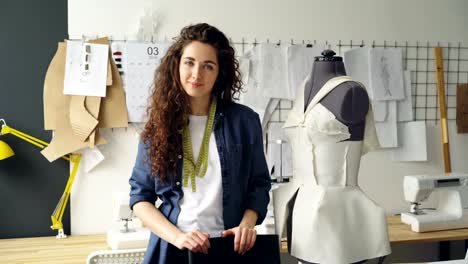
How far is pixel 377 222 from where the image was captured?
4.70 feet

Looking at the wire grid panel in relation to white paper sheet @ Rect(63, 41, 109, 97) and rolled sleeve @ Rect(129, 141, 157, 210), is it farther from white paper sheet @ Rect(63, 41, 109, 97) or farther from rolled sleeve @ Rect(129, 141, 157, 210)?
rolled sleeve @ Rect(129, 141, 157, 210)

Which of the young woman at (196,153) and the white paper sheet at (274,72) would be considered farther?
the white paper sheet at (274,72)

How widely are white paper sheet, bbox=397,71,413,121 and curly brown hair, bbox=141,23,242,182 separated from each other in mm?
1596

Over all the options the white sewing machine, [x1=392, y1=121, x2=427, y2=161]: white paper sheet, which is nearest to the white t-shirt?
the white sewing machine

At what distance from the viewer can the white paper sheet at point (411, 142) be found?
241 cm

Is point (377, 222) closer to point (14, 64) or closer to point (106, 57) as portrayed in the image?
point (106, 57)

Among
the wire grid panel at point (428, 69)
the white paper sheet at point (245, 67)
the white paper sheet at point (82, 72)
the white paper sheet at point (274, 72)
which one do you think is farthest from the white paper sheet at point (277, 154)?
the white paper sheet at point (82, 72)

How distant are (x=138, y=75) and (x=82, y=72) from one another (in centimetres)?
28

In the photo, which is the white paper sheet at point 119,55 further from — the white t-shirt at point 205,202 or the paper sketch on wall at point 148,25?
the white t-shirt at point 205,202

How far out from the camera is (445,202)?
7.01ft

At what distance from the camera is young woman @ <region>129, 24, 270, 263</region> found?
1.12 metres

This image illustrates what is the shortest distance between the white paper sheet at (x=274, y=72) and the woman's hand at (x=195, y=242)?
1.39 meters

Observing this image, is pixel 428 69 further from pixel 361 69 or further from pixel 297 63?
pixel 297 63

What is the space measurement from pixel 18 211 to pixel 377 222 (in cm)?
174
